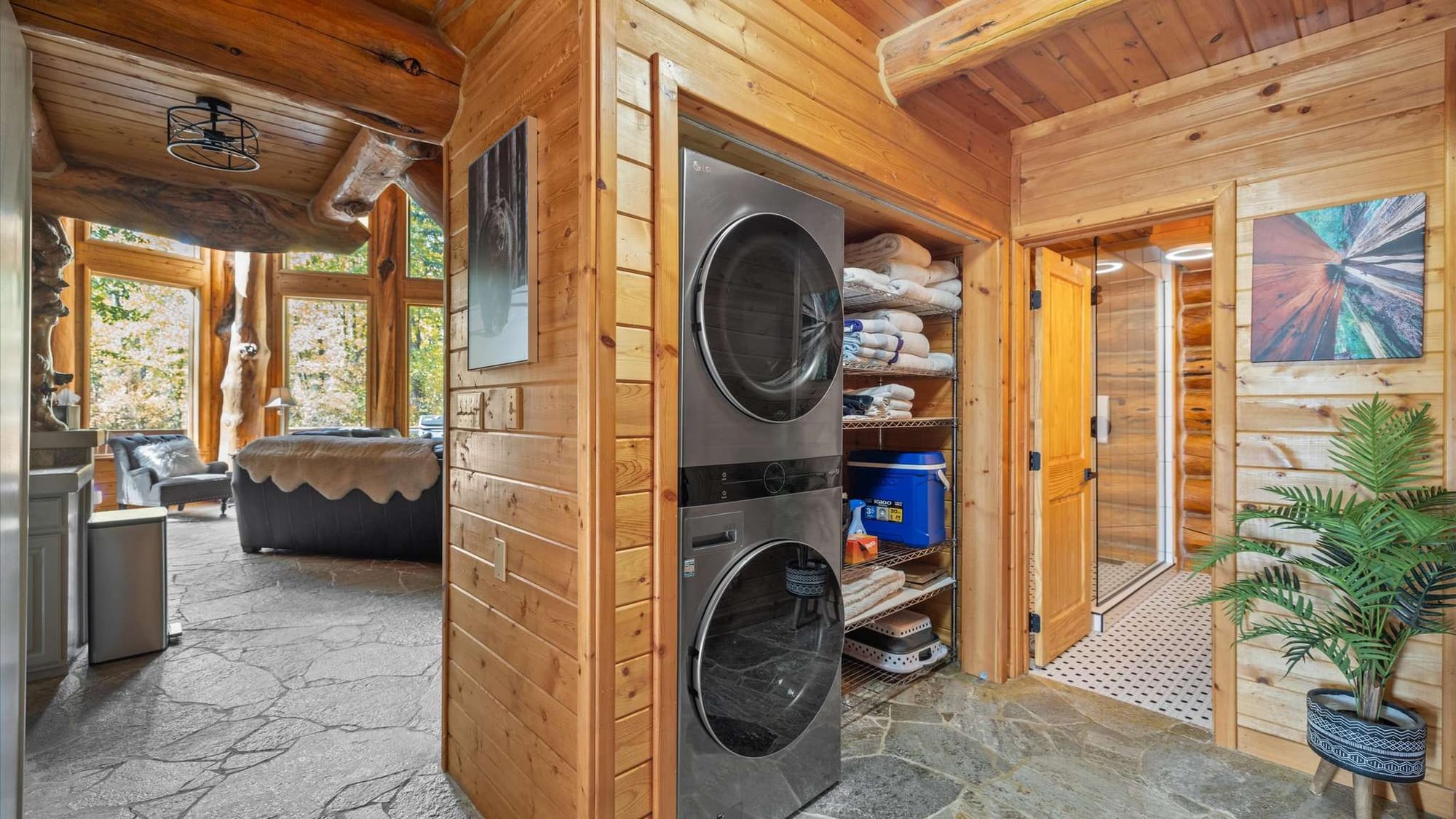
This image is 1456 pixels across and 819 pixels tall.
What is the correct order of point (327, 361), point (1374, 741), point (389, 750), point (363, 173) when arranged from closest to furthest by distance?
point (1374, 741) → point (389, 750) → point (363, 173) → point (327, 361)

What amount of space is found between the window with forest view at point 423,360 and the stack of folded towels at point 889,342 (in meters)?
7.79

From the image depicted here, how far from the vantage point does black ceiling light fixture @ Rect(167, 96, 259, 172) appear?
2906 millimetres

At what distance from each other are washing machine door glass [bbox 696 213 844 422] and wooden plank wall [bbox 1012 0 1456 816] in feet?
4.88

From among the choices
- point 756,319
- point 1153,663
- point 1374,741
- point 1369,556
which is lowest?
point 1153,663

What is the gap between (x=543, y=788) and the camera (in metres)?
1.55

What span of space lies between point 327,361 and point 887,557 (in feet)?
27.9

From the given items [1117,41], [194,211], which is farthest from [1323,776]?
[194,211]

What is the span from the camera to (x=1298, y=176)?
2.13m

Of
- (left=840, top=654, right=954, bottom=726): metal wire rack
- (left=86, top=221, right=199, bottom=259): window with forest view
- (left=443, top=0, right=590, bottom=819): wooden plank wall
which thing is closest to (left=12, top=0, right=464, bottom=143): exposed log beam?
(left=443, top=0, right=590, bottom=819): wooden plank wall

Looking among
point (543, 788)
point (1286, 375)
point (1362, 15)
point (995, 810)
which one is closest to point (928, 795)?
point (995, 810)

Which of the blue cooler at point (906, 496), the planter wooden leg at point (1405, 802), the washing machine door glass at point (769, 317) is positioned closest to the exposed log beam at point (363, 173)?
the washing machine door glass at point (769, 317)

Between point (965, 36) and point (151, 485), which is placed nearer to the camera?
point (965, 36)

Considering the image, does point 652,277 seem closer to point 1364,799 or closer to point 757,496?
point 757,496

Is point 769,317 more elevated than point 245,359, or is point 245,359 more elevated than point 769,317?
point 245,359
